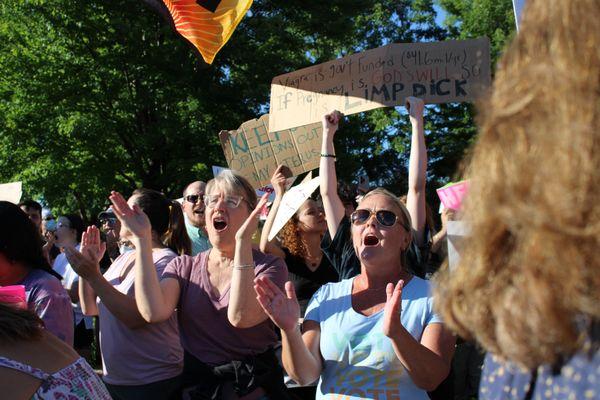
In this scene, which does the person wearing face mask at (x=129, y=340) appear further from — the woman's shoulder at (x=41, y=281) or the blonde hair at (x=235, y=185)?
the blonde hair at (x=235, y=185)

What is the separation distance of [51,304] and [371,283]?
144 centimetres

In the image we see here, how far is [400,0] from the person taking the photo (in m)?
29.1

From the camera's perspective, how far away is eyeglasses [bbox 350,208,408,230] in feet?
9.80

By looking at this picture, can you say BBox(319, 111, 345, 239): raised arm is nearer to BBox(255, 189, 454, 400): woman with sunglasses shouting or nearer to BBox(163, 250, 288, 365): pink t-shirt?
BBox(163, 250, 288, 365): pink t-shirt

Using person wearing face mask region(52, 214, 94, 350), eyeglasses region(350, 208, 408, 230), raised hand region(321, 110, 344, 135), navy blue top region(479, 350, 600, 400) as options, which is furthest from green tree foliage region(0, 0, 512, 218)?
navy blue top region(479, 350, 600, 400)

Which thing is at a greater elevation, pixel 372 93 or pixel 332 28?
pixel 332 28

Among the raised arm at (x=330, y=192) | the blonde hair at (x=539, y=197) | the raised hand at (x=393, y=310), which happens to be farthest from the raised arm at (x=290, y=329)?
the blonde hair at (x=539, y=197)

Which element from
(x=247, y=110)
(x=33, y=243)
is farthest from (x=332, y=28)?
(x=33, y=243)

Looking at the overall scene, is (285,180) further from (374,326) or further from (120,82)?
(120,82)

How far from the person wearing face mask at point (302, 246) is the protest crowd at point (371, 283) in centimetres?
1

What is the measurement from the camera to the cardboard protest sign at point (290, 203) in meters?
4.43

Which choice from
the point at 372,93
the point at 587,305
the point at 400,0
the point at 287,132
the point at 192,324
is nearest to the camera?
→ the point at 587,305

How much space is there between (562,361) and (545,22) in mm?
541

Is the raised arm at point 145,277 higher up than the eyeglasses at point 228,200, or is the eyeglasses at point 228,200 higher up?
the eyeglasses at point 228,200
